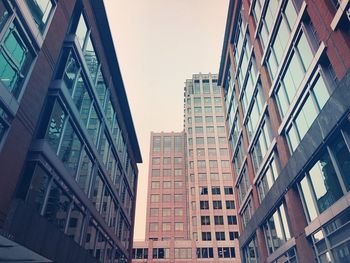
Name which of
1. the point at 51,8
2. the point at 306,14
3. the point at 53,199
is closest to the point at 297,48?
the point at 306,14

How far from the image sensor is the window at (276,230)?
760 inches

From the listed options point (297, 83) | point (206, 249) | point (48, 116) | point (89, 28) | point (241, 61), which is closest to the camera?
point (48, 116)

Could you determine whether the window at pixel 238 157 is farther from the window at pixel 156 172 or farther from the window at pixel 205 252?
the window at pixel 156 172

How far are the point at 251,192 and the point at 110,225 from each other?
13224mm

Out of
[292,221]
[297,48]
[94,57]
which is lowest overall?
[292,221]

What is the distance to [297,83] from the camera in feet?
55.4

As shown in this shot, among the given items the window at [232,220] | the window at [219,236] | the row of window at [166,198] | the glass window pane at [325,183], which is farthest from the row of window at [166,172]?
the glass window pane at [325,183]

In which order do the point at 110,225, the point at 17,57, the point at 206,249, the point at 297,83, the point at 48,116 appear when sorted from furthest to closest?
1. the point at 206,249
2. the point at 110,225
3. the point at 297,83
4. the point at 48,116
5. the point at 17,57

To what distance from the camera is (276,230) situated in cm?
2080

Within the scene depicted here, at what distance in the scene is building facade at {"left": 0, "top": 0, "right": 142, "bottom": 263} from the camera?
1162 centimetres

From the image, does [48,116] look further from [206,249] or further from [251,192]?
[206,249]

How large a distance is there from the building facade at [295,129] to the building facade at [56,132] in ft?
41.4

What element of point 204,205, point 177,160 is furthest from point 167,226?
point 177,160

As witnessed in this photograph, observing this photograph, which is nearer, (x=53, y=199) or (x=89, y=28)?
(x=53, y=199)
